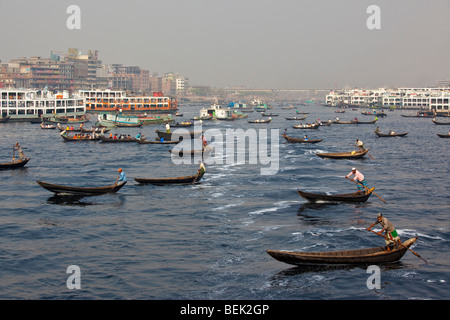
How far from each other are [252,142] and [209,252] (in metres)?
58.7

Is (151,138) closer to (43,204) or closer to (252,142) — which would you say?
(252,142)

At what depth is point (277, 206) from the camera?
3484 centimetres

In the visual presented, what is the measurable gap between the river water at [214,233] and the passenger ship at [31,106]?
77.2 meters

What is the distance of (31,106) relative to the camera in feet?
415

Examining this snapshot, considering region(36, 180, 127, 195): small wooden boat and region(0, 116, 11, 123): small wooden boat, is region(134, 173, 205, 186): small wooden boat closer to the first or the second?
region(36, 180, 127, 195): small wooden boat

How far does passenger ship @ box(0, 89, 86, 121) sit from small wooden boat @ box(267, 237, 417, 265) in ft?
350

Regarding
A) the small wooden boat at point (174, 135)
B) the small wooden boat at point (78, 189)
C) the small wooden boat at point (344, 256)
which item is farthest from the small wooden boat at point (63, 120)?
the small wooden boat at point (344, 256)

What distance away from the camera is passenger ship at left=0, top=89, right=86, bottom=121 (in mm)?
122000

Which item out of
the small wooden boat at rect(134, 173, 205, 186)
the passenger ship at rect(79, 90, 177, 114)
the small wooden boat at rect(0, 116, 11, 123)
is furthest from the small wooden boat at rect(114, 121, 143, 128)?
the small wooden boat at rect(134, 173, 205, 186)

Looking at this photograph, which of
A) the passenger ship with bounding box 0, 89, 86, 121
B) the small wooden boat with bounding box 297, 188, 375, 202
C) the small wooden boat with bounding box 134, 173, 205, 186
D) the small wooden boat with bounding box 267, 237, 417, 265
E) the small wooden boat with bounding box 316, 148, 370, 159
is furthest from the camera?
the passenger ship with bounding box 0, 89, 86, 121

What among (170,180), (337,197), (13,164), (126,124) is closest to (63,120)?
(126,124)

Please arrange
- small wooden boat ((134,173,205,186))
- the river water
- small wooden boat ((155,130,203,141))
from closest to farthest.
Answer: the river water → small wooden boat ((134,173,205,186)) → small wooden boat ((155,130,203,141))

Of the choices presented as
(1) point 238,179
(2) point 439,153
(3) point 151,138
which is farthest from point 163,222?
(3) point 151,138

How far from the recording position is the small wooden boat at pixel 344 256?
22.0 m
